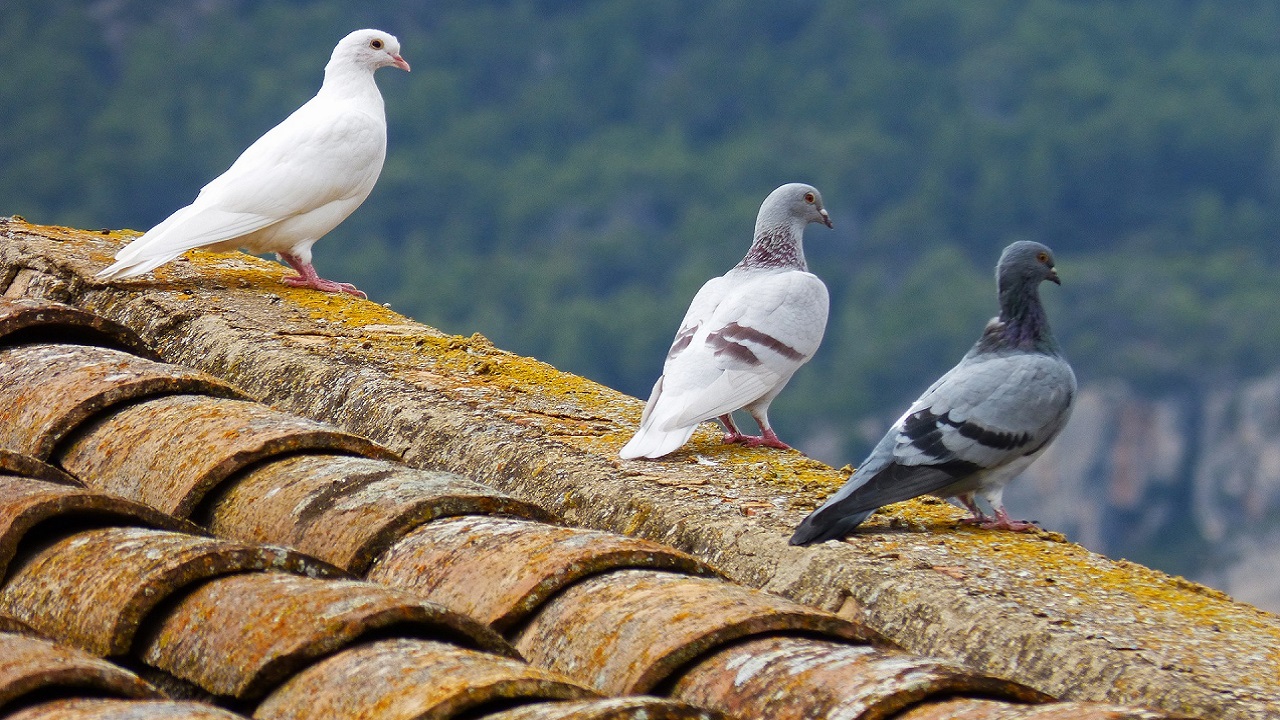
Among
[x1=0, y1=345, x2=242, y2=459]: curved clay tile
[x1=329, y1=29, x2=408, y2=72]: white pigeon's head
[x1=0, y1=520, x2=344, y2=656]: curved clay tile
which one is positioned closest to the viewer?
[x1=0, y1=520, x2=344, y2=656]: curved clay tile

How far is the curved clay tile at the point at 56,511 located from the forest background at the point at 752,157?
8454cm

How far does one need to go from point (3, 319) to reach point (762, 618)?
282cm

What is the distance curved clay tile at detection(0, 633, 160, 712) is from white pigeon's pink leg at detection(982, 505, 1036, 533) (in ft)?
9.13

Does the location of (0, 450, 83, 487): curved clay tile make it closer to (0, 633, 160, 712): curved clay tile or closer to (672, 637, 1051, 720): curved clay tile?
(0, 633, 160, 712): curved clay tile

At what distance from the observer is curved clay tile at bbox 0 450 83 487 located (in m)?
4.41

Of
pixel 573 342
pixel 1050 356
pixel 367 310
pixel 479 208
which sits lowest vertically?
pixel 367 310

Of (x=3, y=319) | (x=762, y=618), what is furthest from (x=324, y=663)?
(x=3, y=319)

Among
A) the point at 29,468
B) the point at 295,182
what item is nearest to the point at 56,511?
the point at 29,468

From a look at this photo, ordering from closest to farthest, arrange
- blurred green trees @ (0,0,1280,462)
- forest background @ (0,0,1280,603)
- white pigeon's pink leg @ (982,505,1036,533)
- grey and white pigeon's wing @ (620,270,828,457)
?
white pigeon's pink leg @ (982,505,1036,533)
grey and white pigeon's wing @ (620,270,828,457)
forest background @ (0,0,1280,603)
blurred green trees @ (0,0,1280,462)

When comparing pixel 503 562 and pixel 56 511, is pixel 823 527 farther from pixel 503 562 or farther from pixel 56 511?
pixel 56 511

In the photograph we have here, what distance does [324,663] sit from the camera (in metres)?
3.45

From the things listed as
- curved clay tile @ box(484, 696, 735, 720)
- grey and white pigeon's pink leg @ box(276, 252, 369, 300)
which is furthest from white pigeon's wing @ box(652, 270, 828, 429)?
curved clay tile @ box(484, 696, 735, 720)

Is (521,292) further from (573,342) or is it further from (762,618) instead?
(762,618)

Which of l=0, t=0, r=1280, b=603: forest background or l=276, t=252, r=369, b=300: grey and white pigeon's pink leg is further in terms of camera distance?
l=0, t=0, r=1280, b=603: forest background
